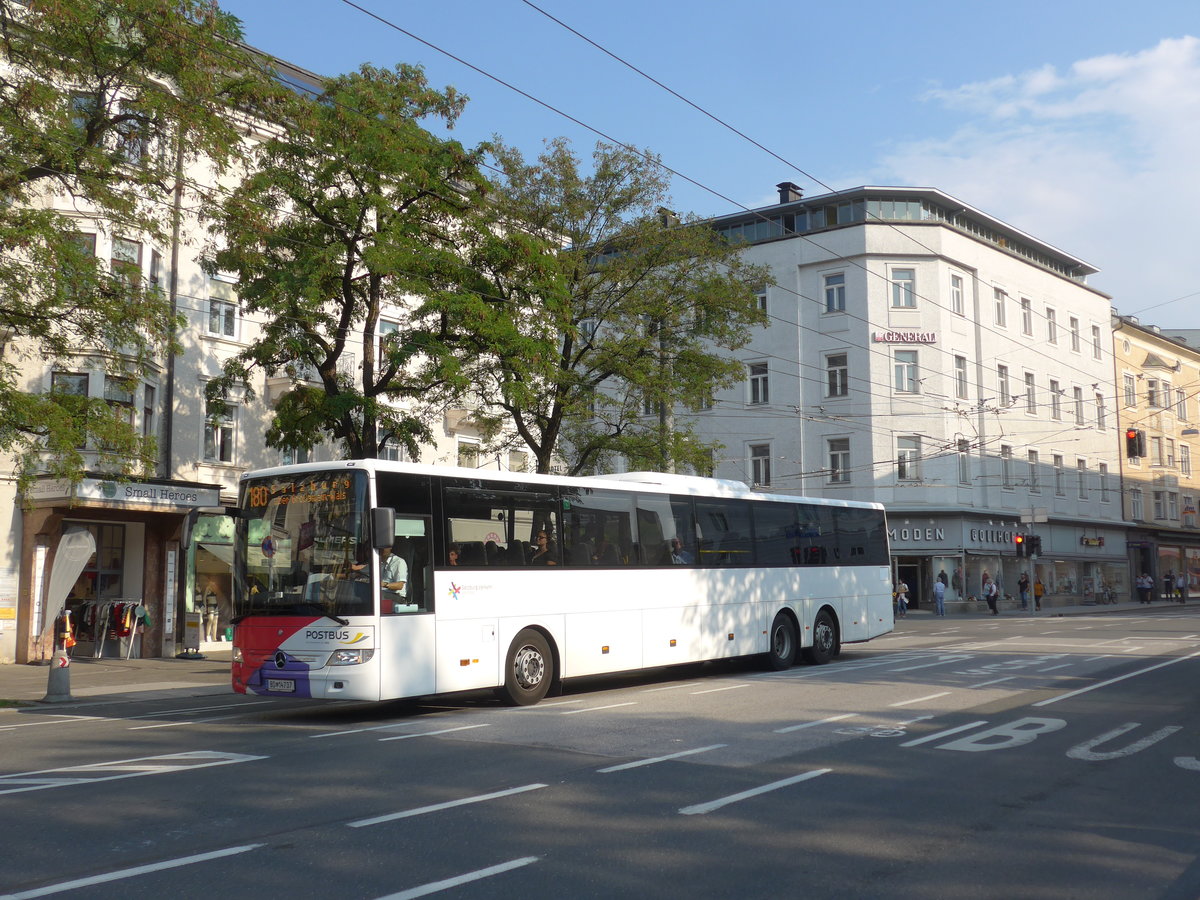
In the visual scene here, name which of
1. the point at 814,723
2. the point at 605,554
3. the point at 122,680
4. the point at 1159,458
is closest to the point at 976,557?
the point at 1159,458

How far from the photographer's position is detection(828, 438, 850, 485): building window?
49.2 metres

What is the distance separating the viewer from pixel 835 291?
50406 millimetres

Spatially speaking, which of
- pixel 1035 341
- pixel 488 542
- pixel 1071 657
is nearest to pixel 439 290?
pixel 488 542

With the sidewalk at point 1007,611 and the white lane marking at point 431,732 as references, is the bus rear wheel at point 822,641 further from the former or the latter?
the sidewalk at point 1007,611

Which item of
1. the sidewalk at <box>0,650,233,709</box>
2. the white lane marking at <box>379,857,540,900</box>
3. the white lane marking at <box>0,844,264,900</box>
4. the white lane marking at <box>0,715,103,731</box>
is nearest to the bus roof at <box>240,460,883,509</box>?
the white lane marking at <box>0,715,103,731</box>

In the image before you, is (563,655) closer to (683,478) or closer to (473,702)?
(473,702)

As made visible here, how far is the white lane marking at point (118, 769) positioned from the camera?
8547mm

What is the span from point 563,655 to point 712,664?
701 cm

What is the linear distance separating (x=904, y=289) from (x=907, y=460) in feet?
→ 25.3

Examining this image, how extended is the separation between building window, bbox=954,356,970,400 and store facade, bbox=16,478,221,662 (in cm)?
3463

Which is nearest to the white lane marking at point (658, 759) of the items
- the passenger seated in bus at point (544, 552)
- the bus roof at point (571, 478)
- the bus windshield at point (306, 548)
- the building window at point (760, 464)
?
the bus windshield at point (306, 548)

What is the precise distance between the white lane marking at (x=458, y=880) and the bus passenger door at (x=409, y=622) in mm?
6655

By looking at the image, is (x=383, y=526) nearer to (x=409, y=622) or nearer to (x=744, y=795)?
(x=409, y=622)

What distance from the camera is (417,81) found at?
2138 centimetres
